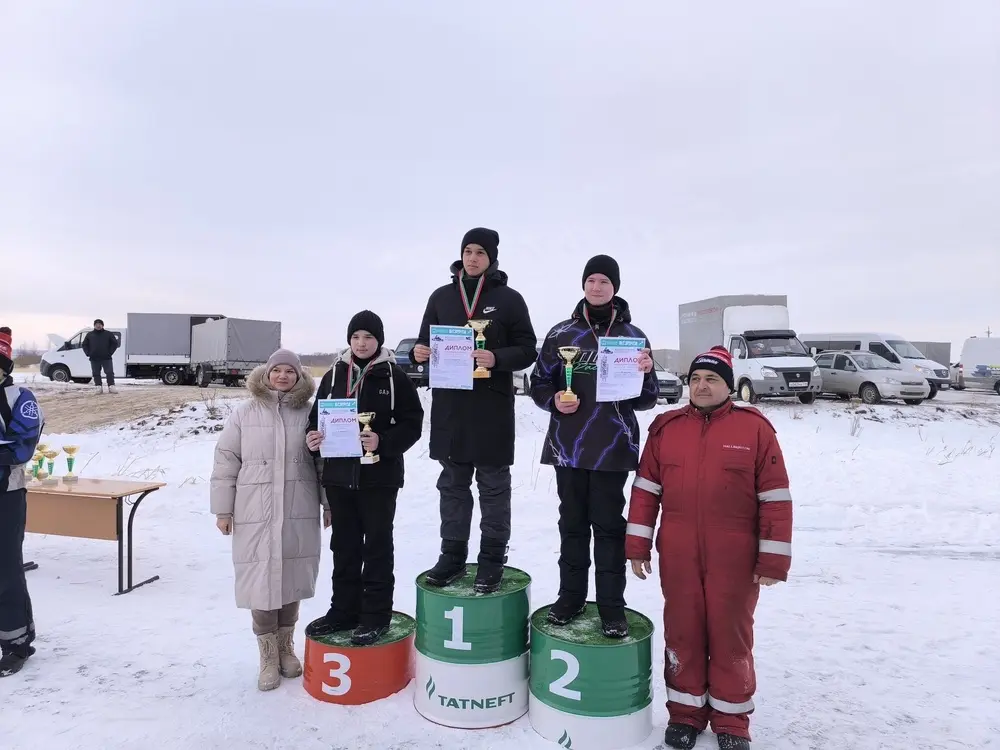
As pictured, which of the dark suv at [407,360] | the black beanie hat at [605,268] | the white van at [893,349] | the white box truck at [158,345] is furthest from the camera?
the white box truck at [158,345]

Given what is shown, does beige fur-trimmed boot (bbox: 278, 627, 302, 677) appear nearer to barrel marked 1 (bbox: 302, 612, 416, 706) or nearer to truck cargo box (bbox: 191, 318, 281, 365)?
barrel marked 1 (bbox: 302, 612, 416, 706)

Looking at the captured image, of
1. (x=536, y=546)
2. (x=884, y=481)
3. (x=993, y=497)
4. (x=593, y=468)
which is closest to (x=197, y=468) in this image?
(x=536, y=546)

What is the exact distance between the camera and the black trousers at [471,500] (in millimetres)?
3625

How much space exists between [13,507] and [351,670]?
2402mm

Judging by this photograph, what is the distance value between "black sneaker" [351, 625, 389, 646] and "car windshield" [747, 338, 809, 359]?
1307 centimetres

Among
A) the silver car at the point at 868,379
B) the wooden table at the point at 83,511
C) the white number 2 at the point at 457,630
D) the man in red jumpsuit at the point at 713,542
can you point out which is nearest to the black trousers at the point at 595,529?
the man in red jumpsuit at the point at 713,542

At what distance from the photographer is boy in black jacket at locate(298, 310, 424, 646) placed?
3582 millimetres

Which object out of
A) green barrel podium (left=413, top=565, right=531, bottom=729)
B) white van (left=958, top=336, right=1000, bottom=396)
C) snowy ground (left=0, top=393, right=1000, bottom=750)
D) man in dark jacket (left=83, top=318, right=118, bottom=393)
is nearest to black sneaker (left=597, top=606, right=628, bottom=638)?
green barrel podium (left=413, top=565, right=531, bottom=729)

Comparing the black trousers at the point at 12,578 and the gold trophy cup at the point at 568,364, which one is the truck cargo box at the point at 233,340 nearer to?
the black trousers at the point at 12,578

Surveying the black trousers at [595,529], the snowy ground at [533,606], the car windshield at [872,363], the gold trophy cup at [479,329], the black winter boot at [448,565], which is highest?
the car windshield at [872,363]

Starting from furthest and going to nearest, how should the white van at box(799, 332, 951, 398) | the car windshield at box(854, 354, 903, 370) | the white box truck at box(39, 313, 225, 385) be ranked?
the white box truck at box(39, 313, 225, 385)
the white van at box(799, 332, 951, 398)
the car windshield at box(854, 354, 903, 370)

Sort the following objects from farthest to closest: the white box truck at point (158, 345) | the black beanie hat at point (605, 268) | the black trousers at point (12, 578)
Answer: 1. the white box truck at point (158, 345)
2. the black trousers at point (12, 578)
3. the black beanie hat at point (605, 268)

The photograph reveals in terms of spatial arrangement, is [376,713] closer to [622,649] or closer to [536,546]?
[622,649]

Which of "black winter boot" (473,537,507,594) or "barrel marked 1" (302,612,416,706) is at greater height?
"black winter boot" (473,537,507,594)
